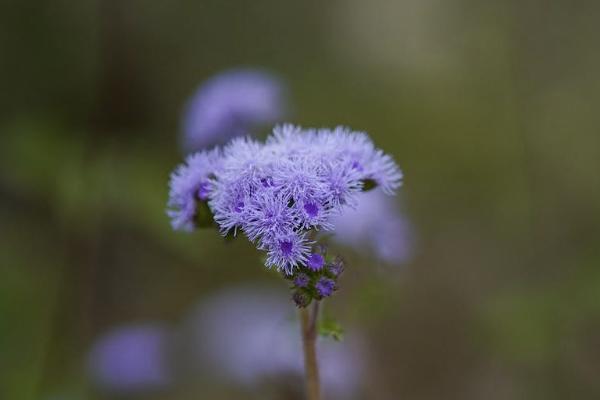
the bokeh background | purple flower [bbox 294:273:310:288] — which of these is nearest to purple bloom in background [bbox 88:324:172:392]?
the bokeh background

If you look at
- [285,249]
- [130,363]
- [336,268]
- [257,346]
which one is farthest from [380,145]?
[285,249]

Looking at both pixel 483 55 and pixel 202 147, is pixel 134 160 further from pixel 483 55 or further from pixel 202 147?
pixel 483 55

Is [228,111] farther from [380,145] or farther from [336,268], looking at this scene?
[380,145]

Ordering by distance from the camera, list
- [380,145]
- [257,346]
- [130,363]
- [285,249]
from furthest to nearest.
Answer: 1. [380,145]
2. [257,346]
3. [130,363]
4. [285,249]

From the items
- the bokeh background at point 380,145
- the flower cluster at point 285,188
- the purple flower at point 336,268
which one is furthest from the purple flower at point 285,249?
the bokeh background at point 380,145

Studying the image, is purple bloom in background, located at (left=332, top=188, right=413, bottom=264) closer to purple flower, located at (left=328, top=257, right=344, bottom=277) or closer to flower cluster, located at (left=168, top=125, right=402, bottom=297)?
flower cluster, located at (left=168, top=125, right=402, bottom=297)

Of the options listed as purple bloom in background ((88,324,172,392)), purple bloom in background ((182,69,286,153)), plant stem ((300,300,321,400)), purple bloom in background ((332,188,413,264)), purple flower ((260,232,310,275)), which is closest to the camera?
purple flower ((260,232,310,275))

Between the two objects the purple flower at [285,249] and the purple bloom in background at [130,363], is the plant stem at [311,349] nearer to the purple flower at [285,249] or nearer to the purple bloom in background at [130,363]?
the purple flower at [285,249]
